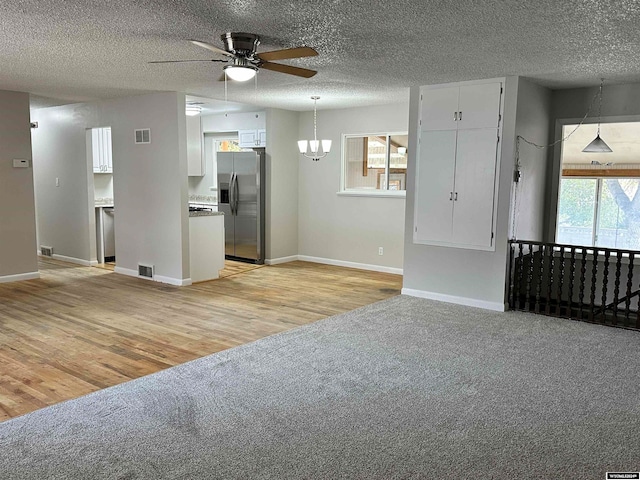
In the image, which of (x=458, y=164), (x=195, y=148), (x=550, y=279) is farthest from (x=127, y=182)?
(x=550, y=279)

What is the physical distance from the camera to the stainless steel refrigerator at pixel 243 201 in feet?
26.1

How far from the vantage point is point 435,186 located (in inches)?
220

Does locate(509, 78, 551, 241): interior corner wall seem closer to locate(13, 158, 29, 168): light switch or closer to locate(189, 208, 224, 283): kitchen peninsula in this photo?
locate(189, 208, 224, 283): kitchen peninsula

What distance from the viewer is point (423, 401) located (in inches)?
123

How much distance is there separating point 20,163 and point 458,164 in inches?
210

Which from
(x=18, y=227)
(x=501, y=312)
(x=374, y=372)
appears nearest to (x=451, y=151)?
(x=501, y=312)

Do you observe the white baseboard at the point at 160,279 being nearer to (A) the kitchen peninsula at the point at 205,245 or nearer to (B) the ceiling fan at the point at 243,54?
(A) the kitchen peninsula at the point at 205,245

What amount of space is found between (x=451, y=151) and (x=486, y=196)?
0.60m

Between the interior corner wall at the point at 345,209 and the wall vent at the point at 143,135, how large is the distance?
2483 millimetres

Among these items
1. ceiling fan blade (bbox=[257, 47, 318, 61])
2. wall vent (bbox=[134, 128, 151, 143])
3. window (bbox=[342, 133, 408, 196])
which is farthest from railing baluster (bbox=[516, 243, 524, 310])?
wall vent (bbox=[134, 128, 151, 143])

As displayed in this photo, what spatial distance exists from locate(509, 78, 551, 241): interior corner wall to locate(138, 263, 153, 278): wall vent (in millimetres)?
4432

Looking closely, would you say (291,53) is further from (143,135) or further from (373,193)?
(373,193)

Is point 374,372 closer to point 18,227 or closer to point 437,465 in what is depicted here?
point 437,465

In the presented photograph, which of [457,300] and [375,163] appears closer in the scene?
[457,300]
